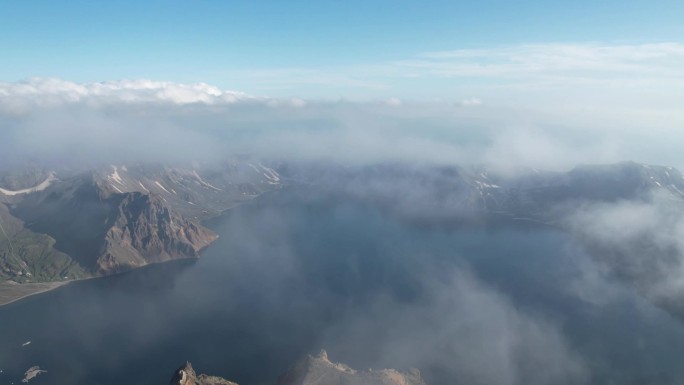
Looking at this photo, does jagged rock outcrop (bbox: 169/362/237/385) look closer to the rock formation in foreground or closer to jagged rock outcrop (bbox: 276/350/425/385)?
the rock formation in foreground

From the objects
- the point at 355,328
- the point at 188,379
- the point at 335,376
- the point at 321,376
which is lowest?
the point at 355,328

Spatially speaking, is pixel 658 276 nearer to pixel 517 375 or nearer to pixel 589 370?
pixel 589 370

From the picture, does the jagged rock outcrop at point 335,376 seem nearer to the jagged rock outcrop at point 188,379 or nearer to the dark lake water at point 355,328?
the dark lake water at point 355,328

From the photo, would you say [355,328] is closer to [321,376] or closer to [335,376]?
[335,376]

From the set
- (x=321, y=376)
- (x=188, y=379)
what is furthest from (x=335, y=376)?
(x=188, y=379)

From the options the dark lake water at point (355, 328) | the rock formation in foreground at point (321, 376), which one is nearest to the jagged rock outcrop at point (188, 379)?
the rock formation in foreground at point (321, 376)

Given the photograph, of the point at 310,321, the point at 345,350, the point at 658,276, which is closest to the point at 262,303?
the point at 310,321
